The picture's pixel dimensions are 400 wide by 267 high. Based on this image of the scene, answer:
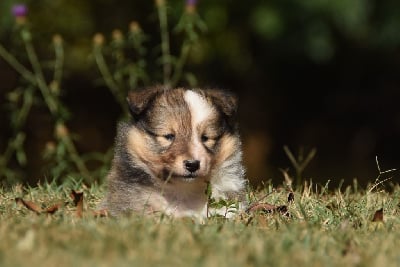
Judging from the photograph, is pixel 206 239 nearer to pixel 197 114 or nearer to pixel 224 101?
pixel 197 114

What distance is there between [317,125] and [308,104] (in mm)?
524

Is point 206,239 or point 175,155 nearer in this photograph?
point 206,239

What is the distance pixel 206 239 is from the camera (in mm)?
6047

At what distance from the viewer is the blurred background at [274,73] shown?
59.3 feet

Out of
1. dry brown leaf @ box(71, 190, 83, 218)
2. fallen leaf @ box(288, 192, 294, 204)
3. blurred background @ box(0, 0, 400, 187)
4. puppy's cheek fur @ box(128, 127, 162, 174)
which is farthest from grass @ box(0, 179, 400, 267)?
blurred background @ box(0, 0, 400, 187)

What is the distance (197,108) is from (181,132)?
0.78ft

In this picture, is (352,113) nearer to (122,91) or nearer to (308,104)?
(308,104)

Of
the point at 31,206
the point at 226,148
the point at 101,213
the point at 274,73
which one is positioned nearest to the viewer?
the point at 101,213

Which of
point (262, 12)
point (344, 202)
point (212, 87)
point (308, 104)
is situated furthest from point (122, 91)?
point (308, 104)

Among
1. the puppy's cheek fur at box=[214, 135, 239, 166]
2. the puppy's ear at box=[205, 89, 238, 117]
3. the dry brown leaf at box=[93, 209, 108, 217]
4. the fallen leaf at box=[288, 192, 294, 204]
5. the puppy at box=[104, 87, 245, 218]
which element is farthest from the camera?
the fallen leaf at box=[288, 192, 294, 204]

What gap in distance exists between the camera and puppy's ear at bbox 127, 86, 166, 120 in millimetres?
7637

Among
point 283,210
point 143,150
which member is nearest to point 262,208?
point 283,210

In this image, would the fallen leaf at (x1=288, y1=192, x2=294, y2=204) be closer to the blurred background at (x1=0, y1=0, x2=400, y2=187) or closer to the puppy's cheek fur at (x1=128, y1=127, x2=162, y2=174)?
the puppy's cheek fur at (x1=128, y1=127, x2=162, y2=174)

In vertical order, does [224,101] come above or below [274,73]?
below
